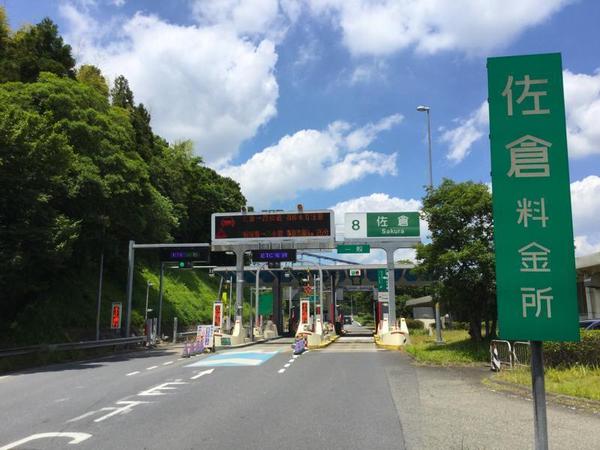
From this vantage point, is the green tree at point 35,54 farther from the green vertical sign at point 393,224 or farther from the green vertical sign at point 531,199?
the green vertical sign at point 531,199

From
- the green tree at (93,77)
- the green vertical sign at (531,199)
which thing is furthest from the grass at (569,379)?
the green tree at (93,77)

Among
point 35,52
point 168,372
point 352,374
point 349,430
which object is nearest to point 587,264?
point 352,374

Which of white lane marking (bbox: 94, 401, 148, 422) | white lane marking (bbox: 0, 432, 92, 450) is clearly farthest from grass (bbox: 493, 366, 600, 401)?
white lane marking (bbox: 0, 432, 92, 450)

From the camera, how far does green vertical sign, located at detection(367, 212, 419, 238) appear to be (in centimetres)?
3139

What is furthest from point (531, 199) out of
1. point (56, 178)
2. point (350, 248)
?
point (350, 248)

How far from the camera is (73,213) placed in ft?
83.9

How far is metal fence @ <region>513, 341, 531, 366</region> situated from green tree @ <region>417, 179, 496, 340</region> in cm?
303

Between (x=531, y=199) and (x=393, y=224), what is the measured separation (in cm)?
2782

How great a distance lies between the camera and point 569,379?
1175 centimetres

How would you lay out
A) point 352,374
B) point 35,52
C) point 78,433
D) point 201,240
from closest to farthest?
point 78,433
point 352,374
point 35,52
point 201,240

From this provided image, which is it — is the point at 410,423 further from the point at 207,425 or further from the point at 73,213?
the point at 73,213

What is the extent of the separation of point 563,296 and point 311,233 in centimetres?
2484

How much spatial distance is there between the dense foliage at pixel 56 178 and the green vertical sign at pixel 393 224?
1385 cm

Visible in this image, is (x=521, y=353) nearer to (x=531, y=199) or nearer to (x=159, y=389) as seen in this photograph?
(x=159, y=389)
